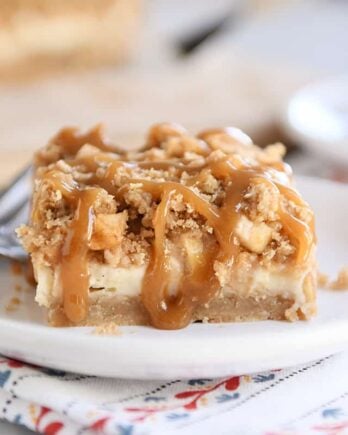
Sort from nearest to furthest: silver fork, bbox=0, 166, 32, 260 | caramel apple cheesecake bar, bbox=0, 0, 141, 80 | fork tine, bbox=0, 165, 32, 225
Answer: silver fork, bbox=0, 166, 32, 260 → fork tine, bbox=0, 165, 32, 225 → caramel apple cheesecake bar, bbox=0, 0, 141, 80

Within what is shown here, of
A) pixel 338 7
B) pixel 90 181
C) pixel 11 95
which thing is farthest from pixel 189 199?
pixel 338 7

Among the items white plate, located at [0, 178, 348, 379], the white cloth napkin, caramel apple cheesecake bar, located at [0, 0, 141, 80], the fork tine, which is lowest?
the white cloth napkin

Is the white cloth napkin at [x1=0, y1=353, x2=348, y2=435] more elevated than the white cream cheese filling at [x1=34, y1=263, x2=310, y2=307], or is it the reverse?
the white cream cheese filling at [x1=34, y1=263, x2=310, y2=307]

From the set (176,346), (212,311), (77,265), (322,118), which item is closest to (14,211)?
(77,265)

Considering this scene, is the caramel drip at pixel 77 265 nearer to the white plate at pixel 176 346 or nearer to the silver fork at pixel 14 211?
the white plate at pixel 176 346

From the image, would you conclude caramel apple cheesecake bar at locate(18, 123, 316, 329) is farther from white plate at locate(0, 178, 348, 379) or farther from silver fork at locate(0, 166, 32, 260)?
silver fork at locate(0, 166, 32, 260)

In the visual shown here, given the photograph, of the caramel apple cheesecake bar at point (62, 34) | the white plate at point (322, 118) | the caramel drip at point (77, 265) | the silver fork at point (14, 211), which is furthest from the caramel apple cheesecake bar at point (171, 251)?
the caramel apple cheesecake bar at point (62, 34)

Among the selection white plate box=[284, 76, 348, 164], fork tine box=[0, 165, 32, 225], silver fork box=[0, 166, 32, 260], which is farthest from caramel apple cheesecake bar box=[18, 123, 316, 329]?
white plate box=[284, 76, 348, 164]
